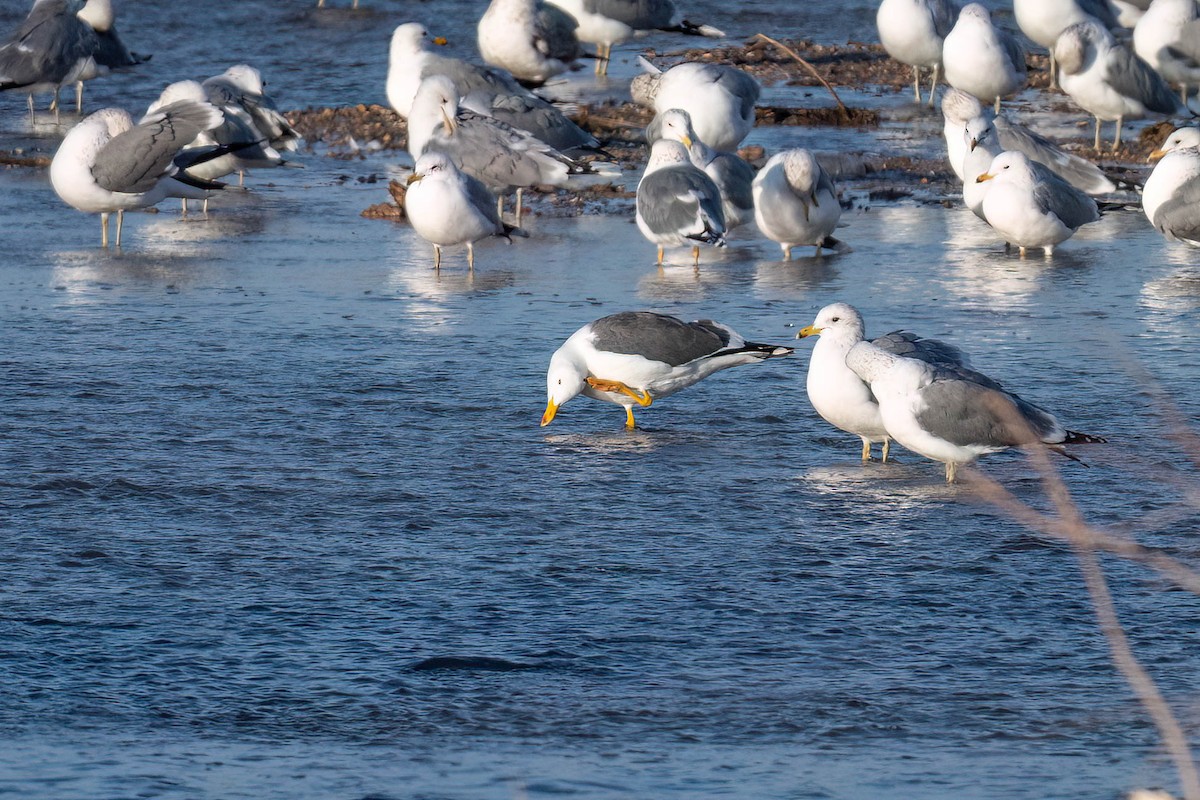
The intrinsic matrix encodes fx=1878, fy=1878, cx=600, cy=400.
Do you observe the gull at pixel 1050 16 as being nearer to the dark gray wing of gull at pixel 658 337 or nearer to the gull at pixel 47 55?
the gull at pixel 47 55

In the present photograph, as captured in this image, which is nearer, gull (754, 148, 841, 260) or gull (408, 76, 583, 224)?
gull (754, 148, 841, 260)

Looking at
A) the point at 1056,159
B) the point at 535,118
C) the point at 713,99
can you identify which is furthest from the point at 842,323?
the point at 713,99

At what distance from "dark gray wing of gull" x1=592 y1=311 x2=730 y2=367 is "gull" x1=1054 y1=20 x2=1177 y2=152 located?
31.0 ft

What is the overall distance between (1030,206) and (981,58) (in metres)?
6.29

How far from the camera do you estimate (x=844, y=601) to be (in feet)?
18.5

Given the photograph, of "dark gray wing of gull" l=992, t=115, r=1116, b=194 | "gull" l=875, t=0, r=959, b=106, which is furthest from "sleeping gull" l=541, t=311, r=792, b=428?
"gull" l=875, t=0, r=959, b=106

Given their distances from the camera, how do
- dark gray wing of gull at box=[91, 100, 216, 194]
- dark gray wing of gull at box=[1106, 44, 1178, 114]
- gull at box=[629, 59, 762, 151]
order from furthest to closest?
dark gray wing of gull at box=[1106, 44, 1178, 114]
gull at box=[629, 59, 762, 151]
dark gray wing of gull at box=[91, 100, 216, 194]

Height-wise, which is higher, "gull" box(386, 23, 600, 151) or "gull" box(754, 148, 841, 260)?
"gull" box(386, 23, 600, 151)

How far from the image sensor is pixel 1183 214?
456 inches

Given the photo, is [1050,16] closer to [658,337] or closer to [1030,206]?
[1030,206]

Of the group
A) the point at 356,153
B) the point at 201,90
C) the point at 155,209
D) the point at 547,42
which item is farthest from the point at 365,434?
the point at 547,42

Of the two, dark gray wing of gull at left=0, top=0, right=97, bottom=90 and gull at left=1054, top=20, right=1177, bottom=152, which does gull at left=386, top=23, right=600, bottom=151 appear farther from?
gull at left=1054, top=20, right=1177, bottom=152

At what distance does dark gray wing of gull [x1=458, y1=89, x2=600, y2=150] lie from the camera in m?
14.4

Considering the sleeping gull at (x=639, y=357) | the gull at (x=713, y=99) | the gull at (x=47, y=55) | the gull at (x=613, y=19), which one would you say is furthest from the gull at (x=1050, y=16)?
the sleeping gull at (x=639, y=357)
